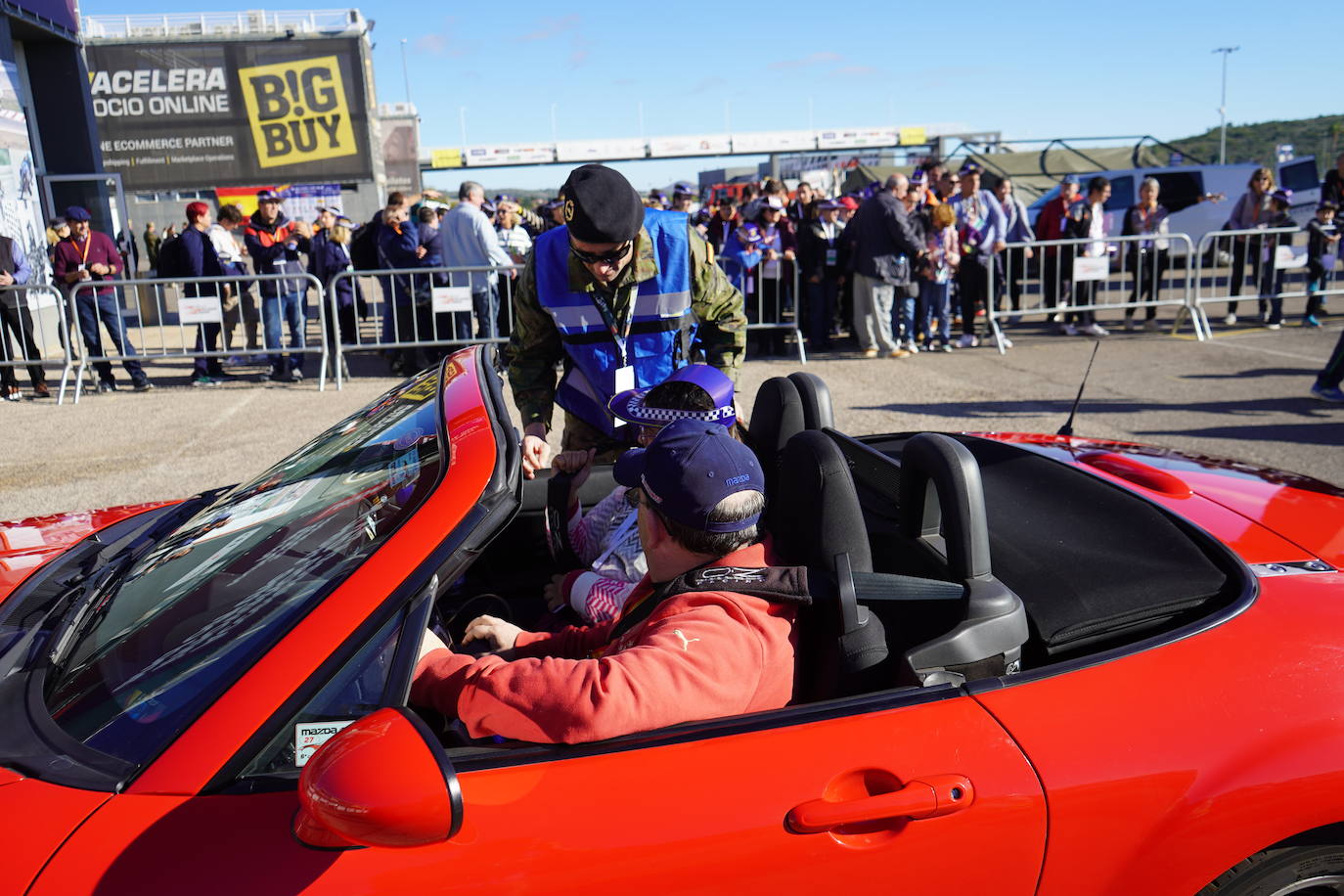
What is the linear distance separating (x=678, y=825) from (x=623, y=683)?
240 millimetres

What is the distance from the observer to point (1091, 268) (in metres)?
10.5

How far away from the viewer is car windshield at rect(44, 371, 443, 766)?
A: 1.55 meters

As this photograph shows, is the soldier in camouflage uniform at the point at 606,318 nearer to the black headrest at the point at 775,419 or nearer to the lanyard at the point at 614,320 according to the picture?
the lanyard at the point at 614,320

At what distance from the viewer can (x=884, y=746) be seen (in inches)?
61.6

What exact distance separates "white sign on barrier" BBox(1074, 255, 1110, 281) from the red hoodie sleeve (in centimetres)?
989

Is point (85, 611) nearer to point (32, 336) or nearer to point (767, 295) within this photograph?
point (767, 295)

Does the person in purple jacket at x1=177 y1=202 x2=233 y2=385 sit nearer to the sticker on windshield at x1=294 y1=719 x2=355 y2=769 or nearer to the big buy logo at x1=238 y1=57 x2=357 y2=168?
the sticker on windshield at x1=294 y1=719 x2=355 y2=769

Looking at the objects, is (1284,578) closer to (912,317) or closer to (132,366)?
(912,317)

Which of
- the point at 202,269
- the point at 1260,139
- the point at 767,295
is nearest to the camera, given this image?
the point at 202,269

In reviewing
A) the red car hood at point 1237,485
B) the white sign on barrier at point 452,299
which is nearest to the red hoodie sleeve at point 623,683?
the red car hood at point 1237,485

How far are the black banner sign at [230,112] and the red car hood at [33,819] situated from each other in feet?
74.1

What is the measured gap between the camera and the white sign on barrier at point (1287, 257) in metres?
11.0

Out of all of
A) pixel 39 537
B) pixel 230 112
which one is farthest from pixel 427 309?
pixel 230 112

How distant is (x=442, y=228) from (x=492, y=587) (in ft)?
25.2
